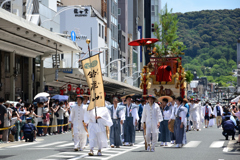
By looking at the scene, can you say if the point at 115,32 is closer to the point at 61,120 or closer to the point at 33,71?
the point at 33,71

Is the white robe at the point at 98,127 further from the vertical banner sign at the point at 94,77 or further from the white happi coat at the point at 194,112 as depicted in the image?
the white happi coat at the point at 194,112

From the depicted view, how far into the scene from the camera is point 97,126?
1255cm

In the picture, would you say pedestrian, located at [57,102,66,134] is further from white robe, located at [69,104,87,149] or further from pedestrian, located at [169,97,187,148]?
white robe, located at [69,104,87,149]

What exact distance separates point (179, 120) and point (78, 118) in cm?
382

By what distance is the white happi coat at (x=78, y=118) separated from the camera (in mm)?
13984

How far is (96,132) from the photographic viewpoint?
12.5 metres

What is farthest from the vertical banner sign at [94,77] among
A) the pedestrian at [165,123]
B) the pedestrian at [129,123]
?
the pedestrian at [165,123]

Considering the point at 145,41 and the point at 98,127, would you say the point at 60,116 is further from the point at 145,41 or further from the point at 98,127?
the point at 98,127

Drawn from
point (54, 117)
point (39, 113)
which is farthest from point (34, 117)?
point (54, 117)

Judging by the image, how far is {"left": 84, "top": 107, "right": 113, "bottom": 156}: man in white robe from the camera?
12.4 m

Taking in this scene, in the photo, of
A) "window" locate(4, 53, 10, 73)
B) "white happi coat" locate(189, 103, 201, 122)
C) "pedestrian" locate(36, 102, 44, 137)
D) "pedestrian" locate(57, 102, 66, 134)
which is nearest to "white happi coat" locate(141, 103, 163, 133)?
"pedestrian" locate(36, 102, 44, 137)

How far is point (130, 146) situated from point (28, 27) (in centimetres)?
897

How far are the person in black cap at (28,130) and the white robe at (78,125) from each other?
13.1 ft

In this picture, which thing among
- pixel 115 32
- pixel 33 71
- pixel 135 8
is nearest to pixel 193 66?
pixel 135 8
